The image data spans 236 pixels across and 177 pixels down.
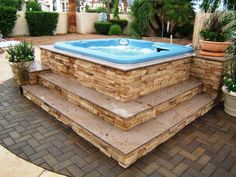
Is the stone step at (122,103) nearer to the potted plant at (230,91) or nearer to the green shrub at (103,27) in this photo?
the potted plant at (230,91)

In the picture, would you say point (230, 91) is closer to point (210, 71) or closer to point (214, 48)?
point (210, 71)

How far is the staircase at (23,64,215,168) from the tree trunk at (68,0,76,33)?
9943mm

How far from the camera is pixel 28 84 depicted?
13.0 ft

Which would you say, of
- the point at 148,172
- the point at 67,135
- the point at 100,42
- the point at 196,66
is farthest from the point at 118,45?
the point at 148,172

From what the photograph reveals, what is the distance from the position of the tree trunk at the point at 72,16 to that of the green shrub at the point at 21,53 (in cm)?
935

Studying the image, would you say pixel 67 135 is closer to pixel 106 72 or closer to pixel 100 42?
pixel 106 72

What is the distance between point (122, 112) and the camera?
2.63 meters

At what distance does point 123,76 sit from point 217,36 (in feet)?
6.74

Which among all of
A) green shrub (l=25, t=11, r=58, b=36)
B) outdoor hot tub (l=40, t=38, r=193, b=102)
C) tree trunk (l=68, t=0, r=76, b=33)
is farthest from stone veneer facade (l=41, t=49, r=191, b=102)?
tree trunk (l=68, t=0, r=76, b=33)

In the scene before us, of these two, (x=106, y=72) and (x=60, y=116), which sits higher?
(x=106, y=72)

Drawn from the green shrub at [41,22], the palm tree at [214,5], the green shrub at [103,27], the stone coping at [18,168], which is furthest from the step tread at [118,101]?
the green shrub at [103,27]

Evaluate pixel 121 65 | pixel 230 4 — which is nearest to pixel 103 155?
pixel 121 65

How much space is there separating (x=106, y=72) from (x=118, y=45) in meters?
3.00

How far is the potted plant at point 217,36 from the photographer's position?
12.1ft
